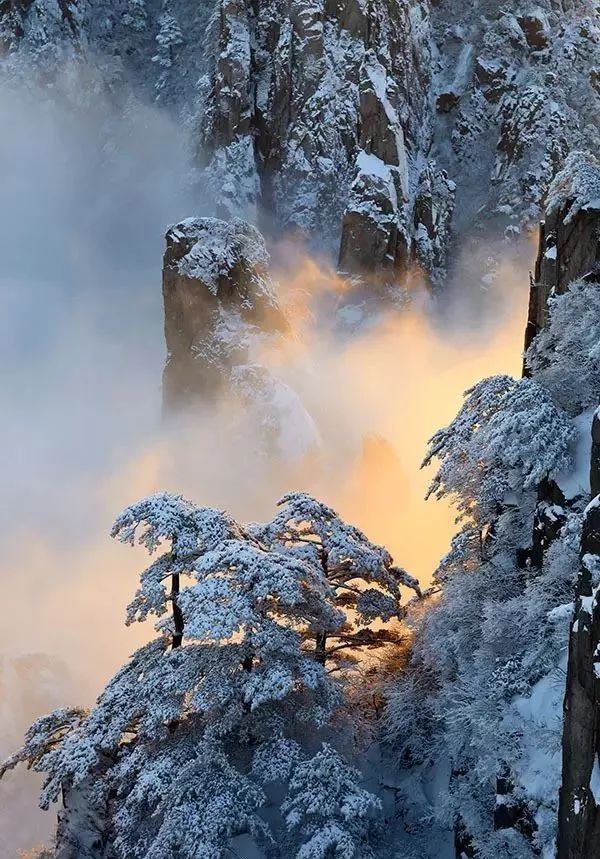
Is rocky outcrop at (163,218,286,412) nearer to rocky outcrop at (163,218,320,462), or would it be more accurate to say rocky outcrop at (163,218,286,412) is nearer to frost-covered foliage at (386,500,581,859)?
rocky outcrop at (163,218,320,462)

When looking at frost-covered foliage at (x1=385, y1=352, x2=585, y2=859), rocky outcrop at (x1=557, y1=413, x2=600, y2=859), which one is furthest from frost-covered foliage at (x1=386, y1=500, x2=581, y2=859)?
rocky outcrop at (x1=557, y1=413, x2=600, y2=859)

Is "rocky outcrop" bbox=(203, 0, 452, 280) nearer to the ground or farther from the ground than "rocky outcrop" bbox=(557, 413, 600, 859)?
farther from the ground

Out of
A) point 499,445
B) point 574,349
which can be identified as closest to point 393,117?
point 574,349

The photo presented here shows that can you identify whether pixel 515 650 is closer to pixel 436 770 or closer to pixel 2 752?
pixel 436 770

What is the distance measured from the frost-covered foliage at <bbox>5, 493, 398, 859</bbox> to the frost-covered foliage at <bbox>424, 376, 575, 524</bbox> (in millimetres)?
4783

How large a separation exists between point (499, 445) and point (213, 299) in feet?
132

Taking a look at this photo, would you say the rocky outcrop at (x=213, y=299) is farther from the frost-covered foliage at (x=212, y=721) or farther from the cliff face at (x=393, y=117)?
the frost-covered foliage at (x=212, y=721)

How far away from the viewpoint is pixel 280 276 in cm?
7244

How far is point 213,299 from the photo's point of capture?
5353 centimetres

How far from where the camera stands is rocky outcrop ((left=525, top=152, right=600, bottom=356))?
20938 mm

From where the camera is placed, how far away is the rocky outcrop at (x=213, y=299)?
5341 cm

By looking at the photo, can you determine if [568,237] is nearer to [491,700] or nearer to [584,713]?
[491,700]

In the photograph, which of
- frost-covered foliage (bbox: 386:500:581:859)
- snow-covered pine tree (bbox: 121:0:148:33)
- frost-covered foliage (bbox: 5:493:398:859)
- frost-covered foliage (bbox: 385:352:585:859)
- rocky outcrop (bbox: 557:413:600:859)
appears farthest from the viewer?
snow-covered pine tree (bbox: 121:0:148:33)

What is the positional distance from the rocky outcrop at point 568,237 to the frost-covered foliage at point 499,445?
13.0ft
